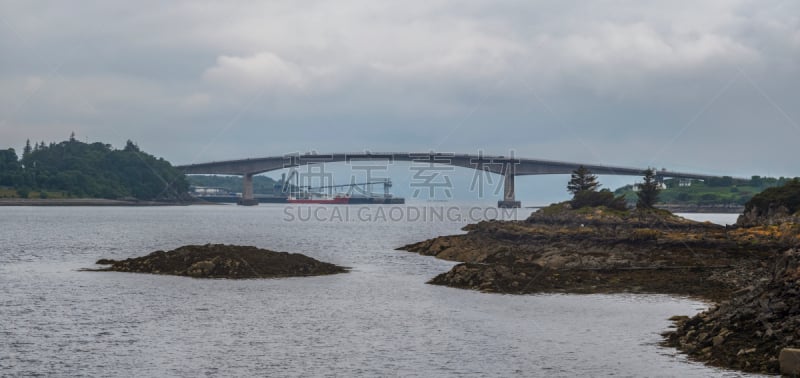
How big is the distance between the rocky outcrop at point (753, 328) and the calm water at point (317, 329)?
0.84 m

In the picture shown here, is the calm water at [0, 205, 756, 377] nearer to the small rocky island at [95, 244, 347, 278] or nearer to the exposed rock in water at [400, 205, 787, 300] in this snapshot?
the small rocky island at [95, 244, 347, 278]

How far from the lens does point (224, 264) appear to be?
1790 inches

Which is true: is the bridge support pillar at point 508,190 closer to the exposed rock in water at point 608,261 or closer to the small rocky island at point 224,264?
the exposed rock in water at point 608,261

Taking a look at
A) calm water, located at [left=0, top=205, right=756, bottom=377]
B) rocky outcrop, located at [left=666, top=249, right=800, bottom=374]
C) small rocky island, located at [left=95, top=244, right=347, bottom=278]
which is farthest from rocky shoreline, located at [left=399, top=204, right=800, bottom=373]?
small rocky island, located at [left=95, top=244, right=347, bottom=278]

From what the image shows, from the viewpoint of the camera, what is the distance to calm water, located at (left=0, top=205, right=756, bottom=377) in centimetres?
2352

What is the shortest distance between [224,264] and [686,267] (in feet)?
83.5

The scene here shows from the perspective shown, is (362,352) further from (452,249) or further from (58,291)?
(452,249)

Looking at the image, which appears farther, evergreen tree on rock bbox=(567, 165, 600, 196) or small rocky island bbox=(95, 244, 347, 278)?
evergreen tree on rock bbox=(567, 165, 600, 196)

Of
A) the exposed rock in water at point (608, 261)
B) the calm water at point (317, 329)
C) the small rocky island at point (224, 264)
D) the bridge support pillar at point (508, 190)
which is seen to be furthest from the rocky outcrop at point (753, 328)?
the bridge support pillar at point (508, 190)

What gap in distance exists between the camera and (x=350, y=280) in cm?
4634

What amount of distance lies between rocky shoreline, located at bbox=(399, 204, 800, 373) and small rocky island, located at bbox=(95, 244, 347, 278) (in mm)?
8695

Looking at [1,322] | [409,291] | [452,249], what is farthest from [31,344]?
[452,249]

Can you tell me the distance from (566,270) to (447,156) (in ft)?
453

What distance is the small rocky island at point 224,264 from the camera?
45.2m
